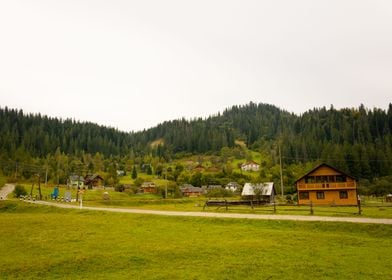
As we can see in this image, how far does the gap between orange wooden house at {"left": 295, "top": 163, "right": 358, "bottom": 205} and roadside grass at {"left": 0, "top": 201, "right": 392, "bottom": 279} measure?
39.4 m

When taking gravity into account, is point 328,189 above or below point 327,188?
below

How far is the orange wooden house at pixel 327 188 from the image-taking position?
203ft

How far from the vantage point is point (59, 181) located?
115750mm

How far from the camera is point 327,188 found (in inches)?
A: 2486

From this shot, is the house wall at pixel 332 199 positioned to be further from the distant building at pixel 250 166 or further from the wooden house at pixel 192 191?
the distant building at pixel 250 166

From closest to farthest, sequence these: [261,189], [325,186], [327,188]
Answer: [327,188]
[325,186]
[261,189]

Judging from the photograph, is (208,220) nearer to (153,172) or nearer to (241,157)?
(153,172)

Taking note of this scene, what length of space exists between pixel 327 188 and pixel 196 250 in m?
51.2

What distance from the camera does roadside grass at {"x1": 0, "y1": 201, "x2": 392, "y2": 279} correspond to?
50.3ft

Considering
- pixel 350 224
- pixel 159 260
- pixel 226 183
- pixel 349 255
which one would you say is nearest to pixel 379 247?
pixel 349 255

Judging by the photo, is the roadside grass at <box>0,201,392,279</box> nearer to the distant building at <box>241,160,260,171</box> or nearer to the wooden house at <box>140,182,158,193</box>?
the wooden house at <box>140,182,158,193</box>

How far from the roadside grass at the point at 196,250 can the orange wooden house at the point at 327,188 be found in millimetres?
39380

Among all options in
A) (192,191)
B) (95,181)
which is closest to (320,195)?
(192,191)

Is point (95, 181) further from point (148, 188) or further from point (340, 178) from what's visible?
point (340, 178)
